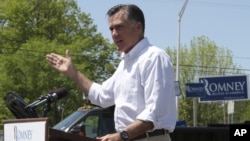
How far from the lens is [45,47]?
118 feet

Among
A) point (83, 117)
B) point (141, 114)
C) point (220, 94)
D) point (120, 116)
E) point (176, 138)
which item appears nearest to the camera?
point (141, 114)

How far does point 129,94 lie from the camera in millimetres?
3557

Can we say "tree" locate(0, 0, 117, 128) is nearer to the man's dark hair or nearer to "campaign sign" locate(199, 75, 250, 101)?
"campaign sign" locate(199, 75, 250, 101)

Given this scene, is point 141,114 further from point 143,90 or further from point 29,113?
point 29,113

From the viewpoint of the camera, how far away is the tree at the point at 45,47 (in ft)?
113

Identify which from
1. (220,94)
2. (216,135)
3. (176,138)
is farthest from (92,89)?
(220,94)

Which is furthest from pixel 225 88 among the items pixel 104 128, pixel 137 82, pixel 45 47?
pixel 137 82

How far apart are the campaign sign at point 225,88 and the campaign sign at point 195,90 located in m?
0.50

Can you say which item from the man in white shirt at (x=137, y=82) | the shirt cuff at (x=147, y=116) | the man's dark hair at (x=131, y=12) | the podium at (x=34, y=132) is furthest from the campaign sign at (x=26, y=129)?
the man's dark hair at (x=131, y=12)

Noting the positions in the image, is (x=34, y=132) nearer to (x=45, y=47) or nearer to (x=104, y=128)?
(x=104, y=128)

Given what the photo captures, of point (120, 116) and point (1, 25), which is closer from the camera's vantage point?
point (120, 116)

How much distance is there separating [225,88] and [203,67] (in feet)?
93.6

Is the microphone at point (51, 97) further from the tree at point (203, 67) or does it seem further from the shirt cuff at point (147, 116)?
the tree at point (203, 67)

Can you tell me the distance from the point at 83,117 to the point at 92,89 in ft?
21.8
